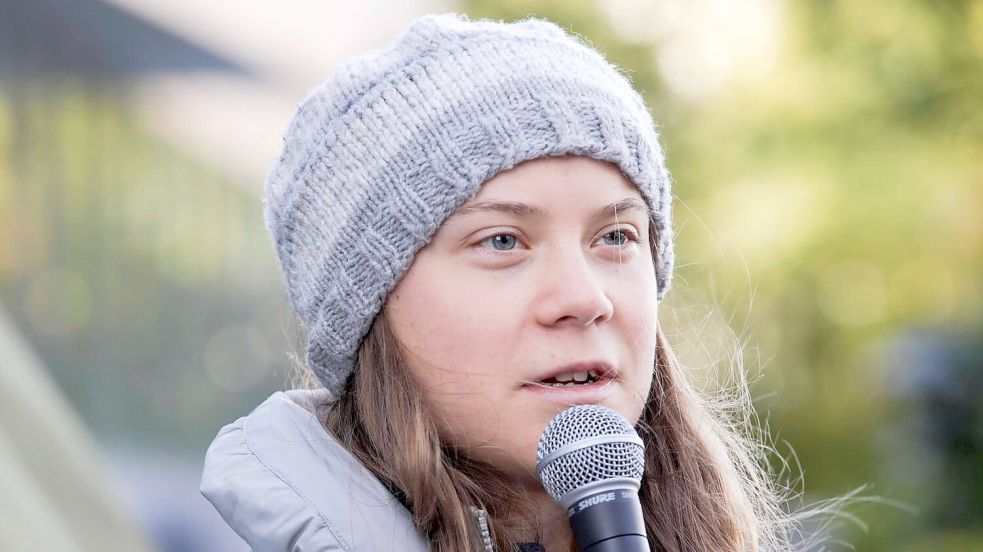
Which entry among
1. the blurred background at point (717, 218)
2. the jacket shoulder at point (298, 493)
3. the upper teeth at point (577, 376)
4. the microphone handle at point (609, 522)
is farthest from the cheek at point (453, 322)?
the blurred background at point (717, 218)

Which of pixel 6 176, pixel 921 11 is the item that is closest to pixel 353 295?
pixel 6 176

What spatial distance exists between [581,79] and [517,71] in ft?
0.44

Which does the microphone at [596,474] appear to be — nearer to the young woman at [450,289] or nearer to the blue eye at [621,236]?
the young woman at [450,289]

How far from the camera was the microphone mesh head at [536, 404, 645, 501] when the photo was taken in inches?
72.2

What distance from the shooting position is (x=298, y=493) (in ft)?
6.79

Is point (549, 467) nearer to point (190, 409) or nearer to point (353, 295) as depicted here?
point (353, 295)

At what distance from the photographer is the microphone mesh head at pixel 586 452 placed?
183 cm

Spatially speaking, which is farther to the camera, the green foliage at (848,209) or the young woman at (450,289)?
the green foliage at (848,209)

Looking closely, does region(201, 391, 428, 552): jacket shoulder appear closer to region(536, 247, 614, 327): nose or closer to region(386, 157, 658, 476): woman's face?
region(386, 157, 658, 476): woman's face

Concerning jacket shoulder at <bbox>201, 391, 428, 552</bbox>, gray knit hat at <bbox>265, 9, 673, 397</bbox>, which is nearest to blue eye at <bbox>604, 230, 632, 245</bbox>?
gray knit hat at <bbox>265, 9, 673, 397</bbox>

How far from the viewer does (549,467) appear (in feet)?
6.20

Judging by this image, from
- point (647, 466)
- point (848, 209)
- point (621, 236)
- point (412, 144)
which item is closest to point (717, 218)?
point (848, 209)

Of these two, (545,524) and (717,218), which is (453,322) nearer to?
(545,524)

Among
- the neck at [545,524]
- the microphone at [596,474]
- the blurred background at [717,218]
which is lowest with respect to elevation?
the neck at [545,524]
